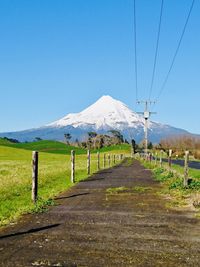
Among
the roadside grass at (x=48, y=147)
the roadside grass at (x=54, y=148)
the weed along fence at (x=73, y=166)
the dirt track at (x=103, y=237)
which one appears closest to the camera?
the dirt track at (x=103, y=237)

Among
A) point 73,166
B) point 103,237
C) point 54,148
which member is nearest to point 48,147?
point 54,148

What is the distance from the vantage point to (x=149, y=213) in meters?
13.0

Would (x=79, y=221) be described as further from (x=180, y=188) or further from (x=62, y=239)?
(x=180, y=188)

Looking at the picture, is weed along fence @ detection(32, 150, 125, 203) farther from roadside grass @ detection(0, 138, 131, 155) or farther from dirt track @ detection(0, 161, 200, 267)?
roadside grass @ detection(0, 138, 131, 155)

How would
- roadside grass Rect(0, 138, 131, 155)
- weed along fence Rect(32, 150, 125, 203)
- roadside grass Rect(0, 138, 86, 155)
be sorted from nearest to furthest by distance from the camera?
weed along fence Rect(32, 150, 125, 203)
roadside grass Rect(0, 138, 86, 155)
roadside grass Rect(0, 138, 131, 155)

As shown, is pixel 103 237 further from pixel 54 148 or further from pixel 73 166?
pixel 54 148

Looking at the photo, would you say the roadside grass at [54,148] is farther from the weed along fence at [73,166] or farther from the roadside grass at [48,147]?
the weed along fence at [73,166]

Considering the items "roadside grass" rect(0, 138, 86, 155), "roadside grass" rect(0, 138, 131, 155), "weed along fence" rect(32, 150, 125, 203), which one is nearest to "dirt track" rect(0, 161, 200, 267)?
"weed along fence" rect(32, 150, 125, 203)

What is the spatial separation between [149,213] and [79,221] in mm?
2434

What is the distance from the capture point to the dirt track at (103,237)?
7.60 metres

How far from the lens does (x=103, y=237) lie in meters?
9.38

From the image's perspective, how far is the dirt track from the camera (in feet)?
24.9

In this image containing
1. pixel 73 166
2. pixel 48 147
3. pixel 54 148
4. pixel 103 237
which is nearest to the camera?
pixel 103 237

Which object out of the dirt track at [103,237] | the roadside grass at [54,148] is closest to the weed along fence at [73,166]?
the dirt track at [103,237]
